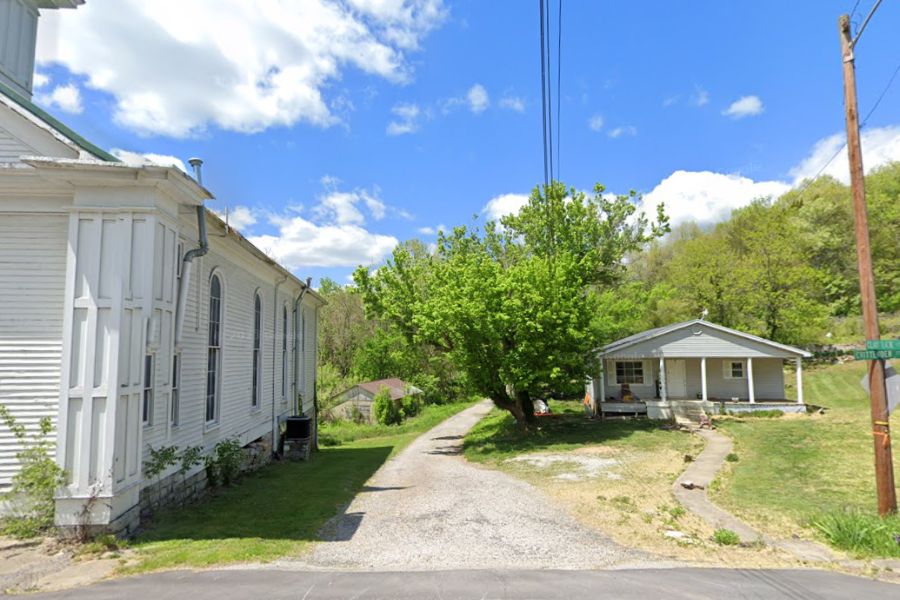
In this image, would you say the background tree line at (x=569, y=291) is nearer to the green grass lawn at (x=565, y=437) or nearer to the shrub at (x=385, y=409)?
the green grass lawn at (x=565, y=437)

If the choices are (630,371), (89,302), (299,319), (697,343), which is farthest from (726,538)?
(630,371)

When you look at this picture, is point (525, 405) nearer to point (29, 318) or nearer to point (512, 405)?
point (512, 405)

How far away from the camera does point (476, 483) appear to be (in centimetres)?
1212

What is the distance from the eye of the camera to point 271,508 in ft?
30.9

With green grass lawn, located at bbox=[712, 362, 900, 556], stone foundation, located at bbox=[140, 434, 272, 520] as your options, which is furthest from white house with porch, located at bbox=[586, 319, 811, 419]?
stone foundation, located at bbox=[140, 434, 272, 520]

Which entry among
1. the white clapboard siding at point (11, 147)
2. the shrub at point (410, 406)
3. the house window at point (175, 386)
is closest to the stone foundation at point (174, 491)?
the house window at point (175, 386)

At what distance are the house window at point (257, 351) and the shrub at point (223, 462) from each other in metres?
2.64

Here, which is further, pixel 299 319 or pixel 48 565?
pixel 299 319

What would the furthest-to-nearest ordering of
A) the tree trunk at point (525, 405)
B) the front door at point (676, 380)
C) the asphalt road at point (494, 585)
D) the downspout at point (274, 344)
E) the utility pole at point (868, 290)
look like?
the front door at point (676, 380), the tree trunk at point (525, 405), the downspout at point (274, 344), the utility pole at point (868, 290), the asphalt road at point (494, 585)

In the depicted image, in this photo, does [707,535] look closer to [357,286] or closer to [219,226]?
[219,226]

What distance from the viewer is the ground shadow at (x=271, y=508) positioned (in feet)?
24.8

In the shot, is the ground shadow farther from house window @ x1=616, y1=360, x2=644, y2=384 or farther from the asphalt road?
house window @ x1=616, y1=360, x2=644, y2=384

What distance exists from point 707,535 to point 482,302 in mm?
11066

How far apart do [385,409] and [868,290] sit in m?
27.9
